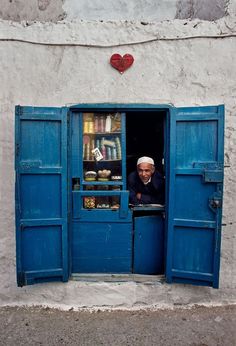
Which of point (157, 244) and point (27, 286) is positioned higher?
point (157, 244)

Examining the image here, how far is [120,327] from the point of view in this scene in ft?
11.0

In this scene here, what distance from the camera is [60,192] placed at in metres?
3.44

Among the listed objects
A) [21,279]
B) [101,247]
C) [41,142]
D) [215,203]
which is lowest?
[21,279]

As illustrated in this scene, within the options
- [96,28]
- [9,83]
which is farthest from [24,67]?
[96,28]

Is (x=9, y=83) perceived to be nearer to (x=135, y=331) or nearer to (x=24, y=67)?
(x=24, y=67)

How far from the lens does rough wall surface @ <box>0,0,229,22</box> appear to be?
350 cm

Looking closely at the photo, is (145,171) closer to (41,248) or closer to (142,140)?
(41,248)

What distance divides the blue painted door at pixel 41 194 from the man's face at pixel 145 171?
39.2 inches

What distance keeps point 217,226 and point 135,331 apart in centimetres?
139

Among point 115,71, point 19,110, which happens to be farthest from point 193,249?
point 19,110

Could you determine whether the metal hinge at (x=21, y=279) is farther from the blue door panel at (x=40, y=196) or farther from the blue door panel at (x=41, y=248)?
the blue door panel at (x=40, y=196)

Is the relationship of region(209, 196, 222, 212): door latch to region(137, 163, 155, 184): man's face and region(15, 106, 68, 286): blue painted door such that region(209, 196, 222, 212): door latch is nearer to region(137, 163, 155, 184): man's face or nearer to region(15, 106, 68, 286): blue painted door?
region(137, 163, 155, 184): man's face

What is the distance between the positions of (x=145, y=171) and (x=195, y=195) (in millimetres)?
738

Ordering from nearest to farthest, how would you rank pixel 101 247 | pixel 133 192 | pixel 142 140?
pixel 101 247 → pixel 133 192 → pixel 142 140
